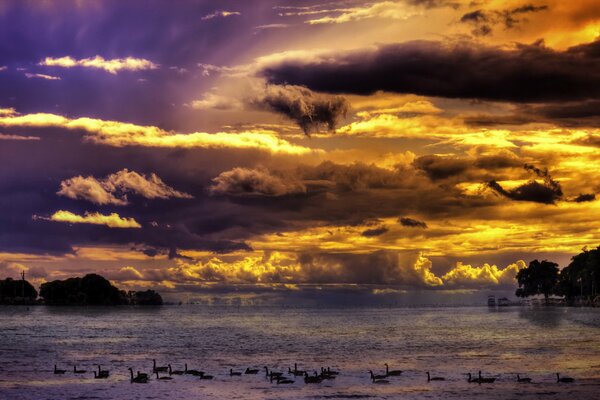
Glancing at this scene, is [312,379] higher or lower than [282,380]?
higher

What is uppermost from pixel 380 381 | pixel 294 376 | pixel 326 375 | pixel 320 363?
pixel 326 375

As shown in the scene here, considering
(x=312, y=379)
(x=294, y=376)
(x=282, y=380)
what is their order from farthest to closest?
(x=294, y=376), (x=282, y=380), (x=312, y=379)

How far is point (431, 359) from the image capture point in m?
88.8

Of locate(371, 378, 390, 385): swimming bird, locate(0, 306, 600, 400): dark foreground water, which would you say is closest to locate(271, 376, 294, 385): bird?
locate(0, 306, 600, 400): dark foreground water

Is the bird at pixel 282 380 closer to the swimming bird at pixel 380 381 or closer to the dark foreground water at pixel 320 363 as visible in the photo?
the dark foreground water at pixel 320 363

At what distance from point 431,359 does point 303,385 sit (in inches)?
1101

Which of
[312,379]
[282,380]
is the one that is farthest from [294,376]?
[312,379]

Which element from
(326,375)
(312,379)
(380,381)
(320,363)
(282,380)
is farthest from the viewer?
(320,363)

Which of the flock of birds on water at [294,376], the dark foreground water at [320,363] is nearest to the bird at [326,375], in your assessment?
the flock of birds on water at [294,376]

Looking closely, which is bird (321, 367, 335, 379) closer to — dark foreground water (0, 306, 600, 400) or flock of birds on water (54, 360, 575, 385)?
flock of birds on water (54, 360, 575, 385)

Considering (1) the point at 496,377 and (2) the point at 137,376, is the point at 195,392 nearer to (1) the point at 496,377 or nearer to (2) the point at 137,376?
(2) the point at 137,376

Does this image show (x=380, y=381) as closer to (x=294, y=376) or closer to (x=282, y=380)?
(x=294, y=376)

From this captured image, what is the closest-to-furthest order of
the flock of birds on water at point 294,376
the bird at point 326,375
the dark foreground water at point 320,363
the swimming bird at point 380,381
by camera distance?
the dark foreground water at point 320,363, the flock of birds on water at point 294,376, the swimming bird at point 380,381, the bird at point 326,375

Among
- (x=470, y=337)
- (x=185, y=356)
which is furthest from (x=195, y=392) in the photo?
(x=470, y=337)
